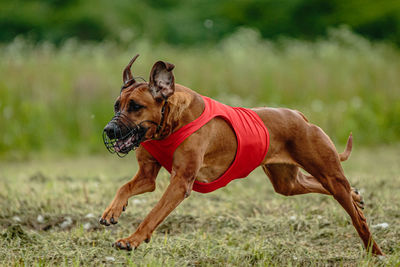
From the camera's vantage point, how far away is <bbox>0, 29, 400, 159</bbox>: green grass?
10.6 m

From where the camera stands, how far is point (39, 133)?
10.5 meters

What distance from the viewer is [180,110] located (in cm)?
392

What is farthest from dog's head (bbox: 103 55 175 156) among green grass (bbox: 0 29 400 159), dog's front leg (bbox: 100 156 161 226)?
green grass (bbox: 0 29 400 159)

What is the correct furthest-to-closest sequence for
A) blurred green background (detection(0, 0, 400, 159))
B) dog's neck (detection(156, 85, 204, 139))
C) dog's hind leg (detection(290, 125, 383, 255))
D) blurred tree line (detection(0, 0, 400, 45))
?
blurred tree line (detection(0, 0, 400, 45)), blurred green background (detection(0, 0, 400, 159)), dog's hind leg (detection(290, 125, 383, 255)), dog's neck (detection(156, 85, 204, 139))

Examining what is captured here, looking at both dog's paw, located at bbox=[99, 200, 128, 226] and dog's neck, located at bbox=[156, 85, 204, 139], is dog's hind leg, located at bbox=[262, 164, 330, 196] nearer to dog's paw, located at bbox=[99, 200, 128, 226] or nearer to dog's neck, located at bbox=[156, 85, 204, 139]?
dog's neck, located at bbox=[156, 85, 204, 139]

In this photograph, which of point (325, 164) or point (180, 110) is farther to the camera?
point (325, 164)

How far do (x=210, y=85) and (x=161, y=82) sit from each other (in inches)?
325

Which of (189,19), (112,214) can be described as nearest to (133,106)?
(112,214)

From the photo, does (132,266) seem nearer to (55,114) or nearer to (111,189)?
(111,189)

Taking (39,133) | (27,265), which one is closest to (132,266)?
(27,265)

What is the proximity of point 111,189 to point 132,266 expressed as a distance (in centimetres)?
313

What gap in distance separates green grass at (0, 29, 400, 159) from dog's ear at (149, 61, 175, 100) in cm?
655

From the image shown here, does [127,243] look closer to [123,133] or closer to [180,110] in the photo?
[123,133]

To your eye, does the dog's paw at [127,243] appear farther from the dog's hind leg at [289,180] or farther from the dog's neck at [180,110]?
the dog's hind leg at [289,180]
